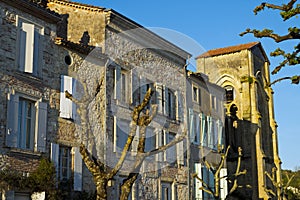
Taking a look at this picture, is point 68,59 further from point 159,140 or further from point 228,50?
point 228,50

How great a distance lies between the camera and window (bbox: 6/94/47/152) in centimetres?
1517

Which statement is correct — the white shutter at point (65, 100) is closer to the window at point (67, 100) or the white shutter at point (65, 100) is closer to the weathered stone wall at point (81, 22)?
the window at point (67, 100)

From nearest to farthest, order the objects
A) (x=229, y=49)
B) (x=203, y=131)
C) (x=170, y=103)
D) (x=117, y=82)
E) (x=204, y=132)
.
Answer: (x=117, y=82) < (x=170, y=103) < (x=203, y=131) < (x=204, y=132) < (x=229, y=49)

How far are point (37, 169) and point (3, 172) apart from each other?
1.39 meters

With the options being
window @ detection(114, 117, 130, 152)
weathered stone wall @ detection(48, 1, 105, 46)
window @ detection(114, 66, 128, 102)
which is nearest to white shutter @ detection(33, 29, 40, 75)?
weathered stone wall @ detection(48, 1, 105, 46)

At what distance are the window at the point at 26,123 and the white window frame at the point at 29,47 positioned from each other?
3.40 ft

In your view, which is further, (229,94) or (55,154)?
(229,94)

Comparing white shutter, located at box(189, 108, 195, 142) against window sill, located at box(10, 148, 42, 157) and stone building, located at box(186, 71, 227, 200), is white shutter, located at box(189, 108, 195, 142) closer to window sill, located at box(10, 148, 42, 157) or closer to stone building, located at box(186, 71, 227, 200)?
stone building, located at box(186, 71, 227, 200)

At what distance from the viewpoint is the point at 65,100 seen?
1738 cm

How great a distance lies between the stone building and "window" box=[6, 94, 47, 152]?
10157mm

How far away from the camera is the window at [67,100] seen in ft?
56.6

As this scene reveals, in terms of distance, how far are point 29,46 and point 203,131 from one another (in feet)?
41.6

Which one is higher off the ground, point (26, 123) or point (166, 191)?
point (26, 123)

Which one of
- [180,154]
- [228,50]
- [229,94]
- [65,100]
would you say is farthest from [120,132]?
[228,50]
